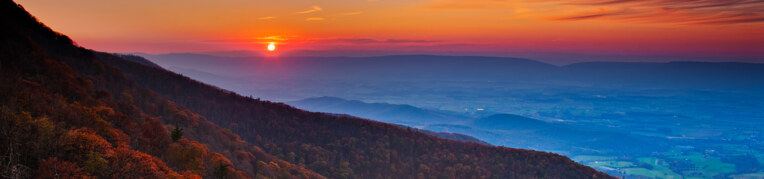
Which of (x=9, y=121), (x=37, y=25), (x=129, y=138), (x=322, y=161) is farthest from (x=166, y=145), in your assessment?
(x=322, y=161)

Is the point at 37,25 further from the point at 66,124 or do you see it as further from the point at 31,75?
the point at 66,124

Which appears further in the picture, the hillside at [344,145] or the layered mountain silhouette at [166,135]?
the hillside at [344,145]

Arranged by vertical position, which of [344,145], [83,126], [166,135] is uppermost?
[344,145]

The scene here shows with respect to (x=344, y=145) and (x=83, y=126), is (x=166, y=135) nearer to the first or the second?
(x=83, y=126)

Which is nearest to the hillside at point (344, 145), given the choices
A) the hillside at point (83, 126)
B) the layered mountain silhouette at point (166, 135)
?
the layered mountain silhouette at point (166, 135)

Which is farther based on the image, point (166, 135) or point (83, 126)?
point (166, 135)

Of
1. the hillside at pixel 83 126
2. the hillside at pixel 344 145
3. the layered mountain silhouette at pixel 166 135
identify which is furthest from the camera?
the hillside at pixel 344 145

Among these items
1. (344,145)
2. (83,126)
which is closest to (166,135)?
(83,126)

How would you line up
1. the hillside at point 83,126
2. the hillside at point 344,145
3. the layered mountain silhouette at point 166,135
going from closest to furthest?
the hillside at point 83,126 → the layered mountain silhouette at point 166,135 → the hillside at point 344,145

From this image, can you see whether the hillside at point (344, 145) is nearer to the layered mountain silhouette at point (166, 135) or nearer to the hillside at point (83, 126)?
the layered mountain silhouette at point (166, 135)
